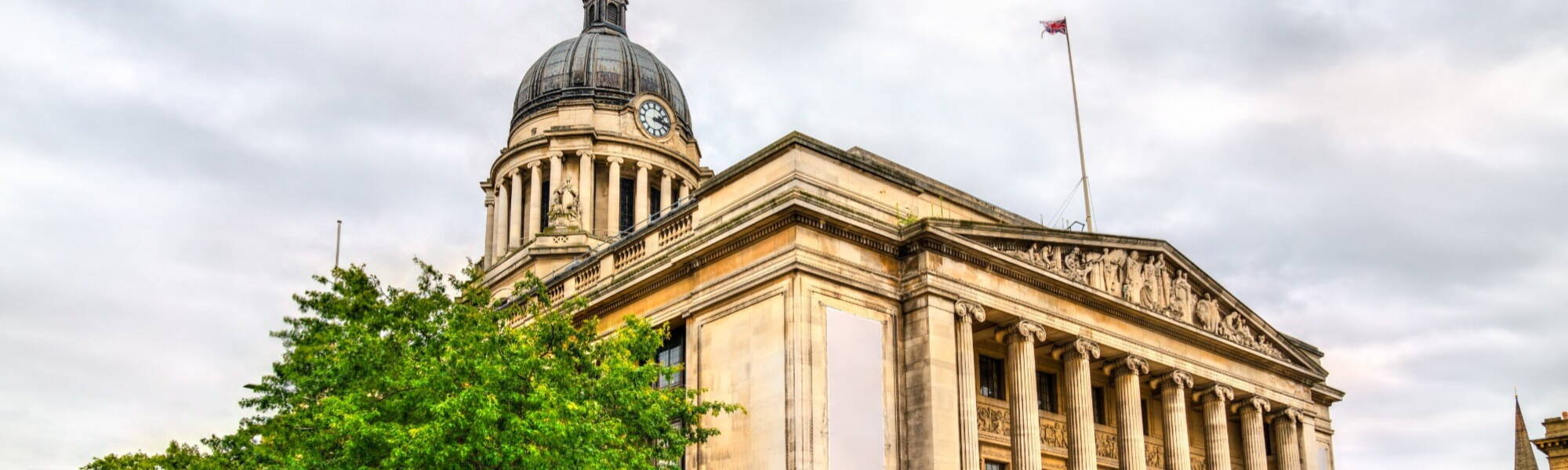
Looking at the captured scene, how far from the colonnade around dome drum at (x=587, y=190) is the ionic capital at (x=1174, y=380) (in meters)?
26.9

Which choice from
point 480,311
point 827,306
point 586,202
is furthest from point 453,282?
point 586,202

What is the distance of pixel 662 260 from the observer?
3466cm

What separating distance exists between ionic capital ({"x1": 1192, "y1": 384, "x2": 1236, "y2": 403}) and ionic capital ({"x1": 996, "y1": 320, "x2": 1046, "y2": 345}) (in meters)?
9.04

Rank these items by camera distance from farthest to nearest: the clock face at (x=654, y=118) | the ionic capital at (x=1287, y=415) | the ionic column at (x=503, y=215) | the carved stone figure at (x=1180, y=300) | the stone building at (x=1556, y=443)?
the ionic column at (x=503, y=215) < the clock face at (x=654, y=118) < the stone building at (x=1556, y=443) < the ionic capital at (x=1287, y=415) < the carved stone figure at (x=1180, y=300)

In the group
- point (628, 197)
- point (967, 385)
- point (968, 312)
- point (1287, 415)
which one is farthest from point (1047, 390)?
point (628, 197)

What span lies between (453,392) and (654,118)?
40.3 metres

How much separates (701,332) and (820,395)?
4.32 m

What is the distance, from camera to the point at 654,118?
64.9 m

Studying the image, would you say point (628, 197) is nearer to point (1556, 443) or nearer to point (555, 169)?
point (555, 169)

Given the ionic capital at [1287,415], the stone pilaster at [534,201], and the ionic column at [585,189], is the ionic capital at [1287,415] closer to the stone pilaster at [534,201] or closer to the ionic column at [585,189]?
the ionic column at [585,189]

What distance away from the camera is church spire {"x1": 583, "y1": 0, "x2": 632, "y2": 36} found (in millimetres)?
72188

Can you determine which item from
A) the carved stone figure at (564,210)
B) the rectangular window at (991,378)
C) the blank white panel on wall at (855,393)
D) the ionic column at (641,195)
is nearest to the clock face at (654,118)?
the ionic column at (641,195)

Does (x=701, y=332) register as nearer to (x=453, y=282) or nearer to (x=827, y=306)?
(x=827, y=306)

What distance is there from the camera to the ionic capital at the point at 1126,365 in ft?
126
